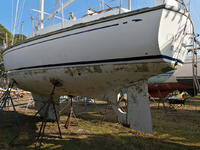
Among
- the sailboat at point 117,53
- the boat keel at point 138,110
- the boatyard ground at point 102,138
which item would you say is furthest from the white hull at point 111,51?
the boatyard ground at point 102,138

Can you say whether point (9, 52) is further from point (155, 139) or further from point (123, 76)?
point (155, 139)

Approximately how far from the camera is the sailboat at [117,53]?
229cm

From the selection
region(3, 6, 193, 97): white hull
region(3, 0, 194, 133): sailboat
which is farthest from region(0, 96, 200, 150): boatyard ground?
region(3, 6, 193, 97): white hull

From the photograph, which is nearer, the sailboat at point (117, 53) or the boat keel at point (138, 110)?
the sailboat at point (117, 53)

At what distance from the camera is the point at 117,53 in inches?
99.8

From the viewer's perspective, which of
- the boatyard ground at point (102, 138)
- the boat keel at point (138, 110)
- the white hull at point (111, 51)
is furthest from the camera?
the boatyard ground at point (102, 138)

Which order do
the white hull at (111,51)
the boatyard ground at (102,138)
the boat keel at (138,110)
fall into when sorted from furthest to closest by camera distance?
the boatyard ground at (102,138)
the boat keel at (138,110)
the white hull at (111,51)

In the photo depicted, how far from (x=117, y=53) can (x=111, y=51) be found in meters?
0.11

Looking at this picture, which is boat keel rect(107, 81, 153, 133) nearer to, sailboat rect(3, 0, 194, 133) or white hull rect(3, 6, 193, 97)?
sailboat rect(3, 0, 194, 133)

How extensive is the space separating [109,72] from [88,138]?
238 centimetres

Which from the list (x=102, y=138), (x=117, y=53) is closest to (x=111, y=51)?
(x=117, y=53)

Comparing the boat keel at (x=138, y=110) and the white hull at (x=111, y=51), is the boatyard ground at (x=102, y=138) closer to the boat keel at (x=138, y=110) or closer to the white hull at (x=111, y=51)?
the boat keel at (x=138, y=110)

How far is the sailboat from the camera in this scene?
229 centimetres

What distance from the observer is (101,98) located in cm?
349
